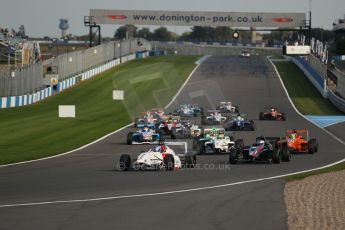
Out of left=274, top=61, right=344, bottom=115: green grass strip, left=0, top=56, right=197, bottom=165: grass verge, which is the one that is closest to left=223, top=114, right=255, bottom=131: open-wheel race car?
left=0, top=56, right=197, bottom=165: grass verge

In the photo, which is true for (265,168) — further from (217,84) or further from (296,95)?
(217,84)

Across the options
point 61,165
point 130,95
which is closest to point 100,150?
point 61,165

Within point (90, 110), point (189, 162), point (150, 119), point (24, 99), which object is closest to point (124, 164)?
point (189, 162)

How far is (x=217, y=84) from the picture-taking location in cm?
9044

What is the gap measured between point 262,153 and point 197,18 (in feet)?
249

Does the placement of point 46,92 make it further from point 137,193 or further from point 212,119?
point 137,193

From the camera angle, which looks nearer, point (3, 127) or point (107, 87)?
point (3, 127)

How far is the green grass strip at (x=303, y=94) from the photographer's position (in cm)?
6944

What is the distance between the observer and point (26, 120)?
5678 centimetres

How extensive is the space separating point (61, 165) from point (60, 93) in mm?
51414

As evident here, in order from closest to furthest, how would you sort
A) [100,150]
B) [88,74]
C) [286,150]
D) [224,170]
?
1. [224,170]
2. [286,150]
3. [100,150]
4. [88,74]

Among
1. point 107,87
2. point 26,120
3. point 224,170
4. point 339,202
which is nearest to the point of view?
point 339,202

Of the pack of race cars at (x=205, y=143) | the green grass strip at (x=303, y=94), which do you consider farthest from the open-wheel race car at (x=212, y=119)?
the green grass strip at (x=303, y=94)

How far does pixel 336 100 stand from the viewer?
2889 inches
